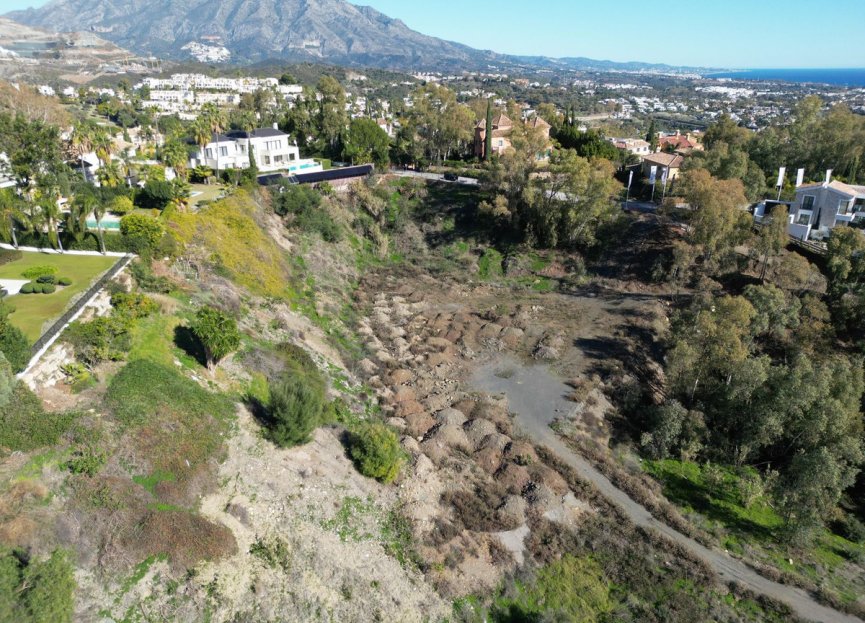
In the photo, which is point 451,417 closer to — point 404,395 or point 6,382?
point 404,395

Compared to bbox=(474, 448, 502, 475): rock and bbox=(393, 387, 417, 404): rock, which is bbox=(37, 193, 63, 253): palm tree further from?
bbox=(474, 448, 502, 475): rock

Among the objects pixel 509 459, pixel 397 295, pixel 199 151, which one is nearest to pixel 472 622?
pixel 509 459

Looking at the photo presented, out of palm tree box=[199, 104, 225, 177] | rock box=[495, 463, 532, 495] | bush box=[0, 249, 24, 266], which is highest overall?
palm tree box=[199, 104, 225, 177]

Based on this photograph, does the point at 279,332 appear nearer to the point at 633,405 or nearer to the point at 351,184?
the point at 633,405

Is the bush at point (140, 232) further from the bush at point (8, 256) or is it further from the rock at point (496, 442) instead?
the rock at point (496, 442)

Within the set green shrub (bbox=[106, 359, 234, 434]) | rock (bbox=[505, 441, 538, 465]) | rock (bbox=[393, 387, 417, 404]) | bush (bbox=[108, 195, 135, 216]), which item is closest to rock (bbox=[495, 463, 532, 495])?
rock (bbox=[505, 441, 538, 465])

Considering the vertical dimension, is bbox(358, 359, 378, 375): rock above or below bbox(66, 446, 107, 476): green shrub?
below
